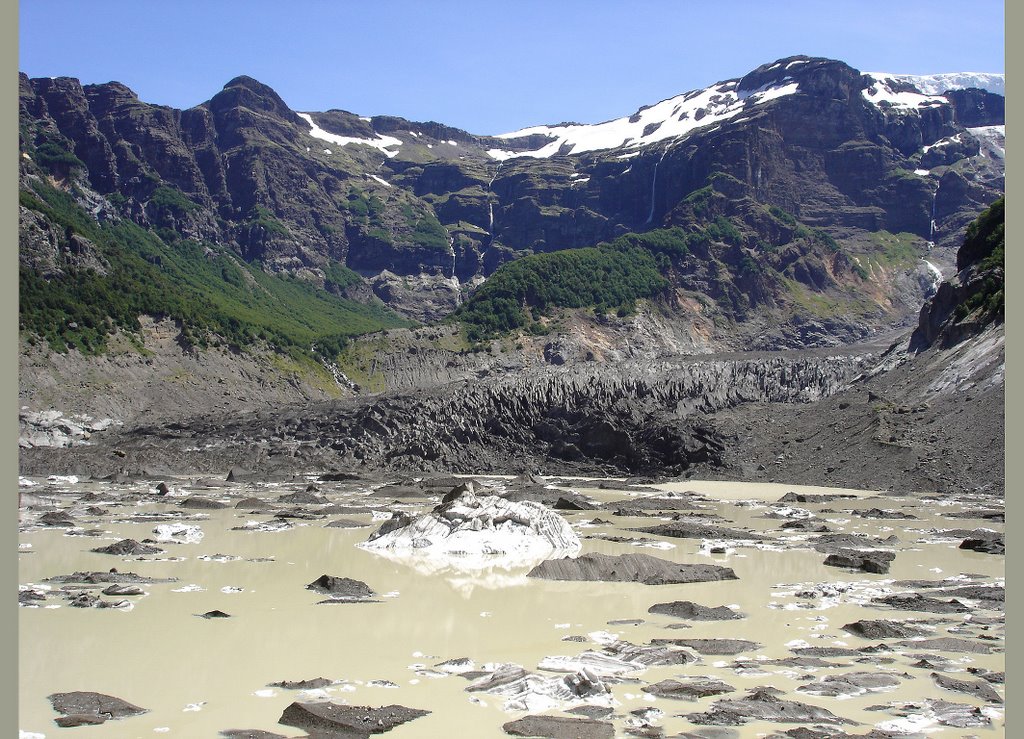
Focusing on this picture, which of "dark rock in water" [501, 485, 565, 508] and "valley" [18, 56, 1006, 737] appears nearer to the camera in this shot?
"valley" [18, 56, 1006, 737]

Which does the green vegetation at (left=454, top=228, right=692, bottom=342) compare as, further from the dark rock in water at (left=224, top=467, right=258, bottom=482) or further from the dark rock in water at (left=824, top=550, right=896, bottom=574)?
the dark rock in water at (left=824, top=550, right=896, bottom=574)

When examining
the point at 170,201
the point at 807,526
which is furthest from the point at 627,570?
the point at 170,201

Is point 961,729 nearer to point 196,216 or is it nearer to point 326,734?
point 326,734

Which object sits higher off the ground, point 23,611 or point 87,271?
point 87,271

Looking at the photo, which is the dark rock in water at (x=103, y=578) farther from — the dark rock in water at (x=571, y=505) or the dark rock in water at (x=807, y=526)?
the dark rock in water at (x=571, y=505)

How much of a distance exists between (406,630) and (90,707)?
239 inches

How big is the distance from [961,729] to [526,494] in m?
36.1

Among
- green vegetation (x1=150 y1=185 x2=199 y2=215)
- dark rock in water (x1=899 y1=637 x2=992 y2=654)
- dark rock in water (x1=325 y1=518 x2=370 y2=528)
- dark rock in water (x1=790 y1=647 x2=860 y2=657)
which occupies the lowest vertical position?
dark rock in water (x1=325 y1=518 x2=370 y2=528)

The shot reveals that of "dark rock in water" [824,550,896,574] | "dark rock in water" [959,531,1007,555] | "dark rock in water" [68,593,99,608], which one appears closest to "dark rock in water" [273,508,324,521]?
"dark rock in water" [68,593,99,608]

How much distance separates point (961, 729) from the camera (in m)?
12.2

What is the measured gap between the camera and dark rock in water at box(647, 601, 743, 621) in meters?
19.0

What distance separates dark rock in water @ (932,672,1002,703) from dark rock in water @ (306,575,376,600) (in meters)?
10.8

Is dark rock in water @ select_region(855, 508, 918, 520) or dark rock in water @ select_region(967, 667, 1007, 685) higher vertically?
dark rock in water @ select_region(967, 667, 1007, 685)

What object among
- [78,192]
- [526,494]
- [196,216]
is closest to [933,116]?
[196,216]
